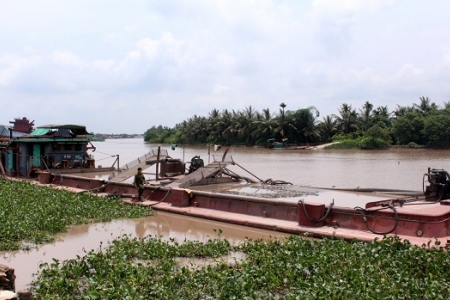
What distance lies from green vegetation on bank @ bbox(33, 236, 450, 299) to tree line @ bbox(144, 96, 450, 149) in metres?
47.3

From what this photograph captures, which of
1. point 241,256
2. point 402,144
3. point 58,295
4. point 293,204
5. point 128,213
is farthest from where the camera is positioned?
point 402,144

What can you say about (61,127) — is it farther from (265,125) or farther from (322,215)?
(265,125)

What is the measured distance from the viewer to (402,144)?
54.9m

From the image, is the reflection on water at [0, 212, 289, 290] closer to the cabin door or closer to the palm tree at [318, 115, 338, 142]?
the cabin door

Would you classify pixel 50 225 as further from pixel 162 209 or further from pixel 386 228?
pixel 386 228

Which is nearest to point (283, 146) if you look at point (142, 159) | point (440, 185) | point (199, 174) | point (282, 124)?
point (282, 124)

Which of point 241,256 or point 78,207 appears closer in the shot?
point 241,256

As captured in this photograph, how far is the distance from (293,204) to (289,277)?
17.6 feet

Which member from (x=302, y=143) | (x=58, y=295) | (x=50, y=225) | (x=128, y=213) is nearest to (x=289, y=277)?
(x=58, y=295)

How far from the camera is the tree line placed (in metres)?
53.7

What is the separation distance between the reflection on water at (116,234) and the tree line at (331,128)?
144ft

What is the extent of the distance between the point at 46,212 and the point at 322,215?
748 cm

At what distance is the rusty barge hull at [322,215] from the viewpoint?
991cm

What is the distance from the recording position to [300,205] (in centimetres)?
1166
